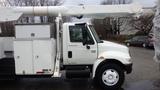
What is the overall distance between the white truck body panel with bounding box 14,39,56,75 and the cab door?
0.72 meters

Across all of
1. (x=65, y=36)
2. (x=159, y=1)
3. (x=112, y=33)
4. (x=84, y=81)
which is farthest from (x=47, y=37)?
(x=112, y=33)

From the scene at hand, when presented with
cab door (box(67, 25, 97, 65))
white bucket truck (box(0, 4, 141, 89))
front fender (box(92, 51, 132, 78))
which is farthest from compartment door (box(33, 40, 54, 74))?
front fender (box(92, 51, 132, 78))

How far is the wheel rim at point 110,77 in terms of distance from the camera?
1256cm

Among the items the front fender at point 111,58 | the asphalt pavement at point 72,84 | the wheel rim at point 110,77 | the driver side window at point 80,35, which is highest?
the driver side window at point 80,35

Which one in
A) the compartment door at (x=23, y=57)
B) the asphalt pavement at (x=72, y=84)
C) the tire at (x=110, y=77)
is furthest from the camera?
the asphalt pavement at (x=72, y=84)

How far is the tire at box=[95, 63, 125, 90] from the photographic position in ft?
41.2

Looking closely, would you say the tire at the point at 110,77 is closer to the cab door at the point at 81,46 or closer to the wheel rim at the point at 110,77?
the wheel rim at the point at 110,77

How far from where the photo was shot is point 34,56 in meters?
12.5

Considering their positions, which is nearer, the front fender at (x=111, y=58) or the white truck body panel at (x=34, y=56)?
the white truck body panel at (x=34, y=56)

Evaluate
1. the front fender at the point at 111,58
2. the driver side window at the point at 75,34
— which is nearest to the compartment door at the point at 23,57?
the driver side window at the point at 75,34

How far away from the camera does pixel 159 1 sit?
13.4 metres

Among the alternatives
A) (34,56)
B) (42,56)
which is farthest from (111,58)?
(34,56)

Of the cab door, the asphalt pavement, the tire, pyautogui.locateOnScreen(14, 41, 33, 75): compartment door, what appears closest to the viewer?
pyautogui.locateOnScreen(14, 41, 33, 75): compartment door

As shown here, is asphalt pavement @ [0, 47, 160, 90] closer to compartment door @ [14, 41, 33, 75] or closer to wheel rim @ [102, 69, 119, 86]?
wheel rim @ [102, 69, 119, 86]
